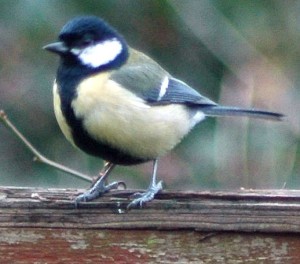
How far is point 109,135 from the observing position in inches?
101

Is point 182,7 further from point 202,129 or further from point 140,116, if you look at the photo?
point 140,116

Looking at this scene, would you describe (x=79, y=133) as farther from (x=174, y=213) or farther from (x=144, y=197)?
(x=174, y=213)

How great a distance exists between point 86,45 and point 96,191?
55cm

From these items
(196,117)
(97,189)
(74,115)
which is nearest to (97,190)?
(97,189)

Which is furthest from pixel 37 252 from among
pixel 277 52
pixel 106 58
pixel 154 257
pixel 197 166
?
pixel 277 52

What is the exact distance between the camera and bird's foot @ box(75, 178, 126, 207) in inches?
82.5

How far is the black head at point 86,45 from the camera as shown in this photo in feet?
8.65

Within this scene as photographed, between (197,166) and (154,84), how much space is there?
97 centimetres

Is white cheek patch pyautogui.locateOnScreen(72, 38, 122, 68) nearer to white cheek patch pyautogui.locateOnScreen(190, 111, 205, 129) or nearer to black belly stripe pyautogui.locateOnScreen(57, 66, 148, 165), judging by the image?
black belly stripe pyautogui.locateOnScreen(57, 66, 148, 165)

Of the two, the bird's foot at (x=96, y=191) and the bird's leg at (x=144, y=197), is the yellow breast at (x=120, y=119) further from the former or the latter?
the bird's leg at (x=144, y=197)

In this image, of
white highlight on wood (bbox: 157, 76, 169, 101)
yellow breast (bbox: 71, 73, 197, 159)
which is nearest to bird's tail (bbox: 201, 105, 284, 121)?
white highlight on wood (bbox: 157, 76, 169, 101)

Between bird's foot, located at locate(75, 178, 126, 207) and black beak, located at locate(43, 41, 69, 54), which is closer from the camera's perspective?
bird's foot, located at locate(75, 178, 126, 207)

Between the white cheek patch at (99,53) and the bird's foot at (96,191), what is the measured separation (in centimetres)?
36

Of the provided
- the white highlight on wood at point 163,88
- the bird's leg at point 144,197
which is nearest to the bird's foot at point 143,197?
the bird's leg at point 144,197
